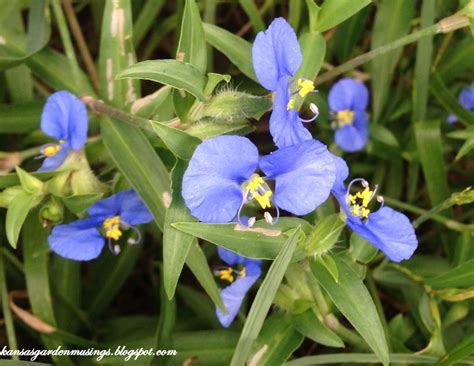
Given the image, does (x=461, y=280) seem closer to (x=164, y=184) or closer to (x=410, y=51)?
(x=164, y=184)

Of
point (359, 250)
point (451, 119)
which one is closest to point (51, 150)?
point (359, 250)

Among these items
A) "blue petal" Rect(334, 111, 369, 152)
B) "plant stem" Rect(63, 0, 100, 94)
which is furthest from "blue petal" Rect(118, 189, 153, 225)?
"blue petal" Rect(334, 111, 369, 152)

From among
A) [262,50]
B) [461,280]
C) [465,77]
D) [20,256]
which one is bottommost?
[20,256]

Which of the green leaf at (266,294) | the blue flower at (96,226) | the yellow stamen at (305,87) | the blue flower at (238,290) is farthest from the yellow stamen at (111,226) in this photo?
the yellow stamen at (305,87)

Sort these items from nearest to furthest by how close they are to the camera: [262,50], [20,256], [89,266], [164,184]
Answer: [262,50] < [164,184] < [20,256] < [89,266]

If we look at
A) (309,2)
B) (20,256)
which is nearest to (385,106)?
(309,2)

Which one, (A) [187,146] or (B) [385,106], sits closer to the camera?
(A) [187,146]
